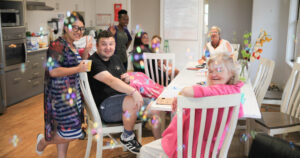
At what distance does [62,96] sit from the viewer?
6.68 ft

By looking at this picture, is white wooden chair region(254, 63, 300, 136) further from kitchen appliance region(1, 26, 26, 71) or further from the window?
kitchen appliance region(1, 26, 26, 71)

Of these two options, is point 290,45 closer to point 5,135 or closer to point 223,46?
point 223,46

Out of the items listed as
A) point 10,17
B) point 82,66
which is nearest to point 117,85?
point 82,66

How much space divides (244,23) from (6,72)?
531 centimetres

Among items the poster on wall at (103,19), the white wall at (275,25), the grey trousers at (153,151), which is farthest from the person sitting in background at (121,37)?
the poster on wall at (103,19)

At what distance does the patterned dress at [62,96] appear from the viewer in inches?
79.9

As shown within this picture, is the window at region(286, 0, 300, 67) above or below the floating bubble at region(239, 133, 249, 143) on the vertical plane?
above

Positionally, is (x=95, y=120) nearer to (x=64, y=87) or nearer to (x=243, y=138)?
(x=64, y=87)

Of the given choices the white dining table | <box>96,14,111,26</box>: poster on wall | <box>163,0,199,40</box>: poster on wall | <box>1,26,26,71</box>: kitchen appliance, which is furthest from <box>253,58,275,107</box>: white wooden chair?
<box>96,14,111,26</box>: poster on wall

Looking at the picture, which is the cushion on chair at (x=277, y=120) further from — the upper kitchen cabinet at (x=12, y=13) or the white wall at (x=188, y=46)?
the white wall at (x=188, y=46)

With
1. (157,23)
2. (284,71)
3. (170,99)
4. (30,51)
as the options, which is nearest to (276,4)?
(284,71)

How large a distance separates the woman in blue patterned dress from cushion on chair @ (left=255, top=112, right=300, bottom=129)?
1.47 m

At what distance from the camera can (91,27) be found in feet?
23.8

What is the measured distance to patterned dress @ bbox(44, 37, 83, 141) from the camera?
203 cm
